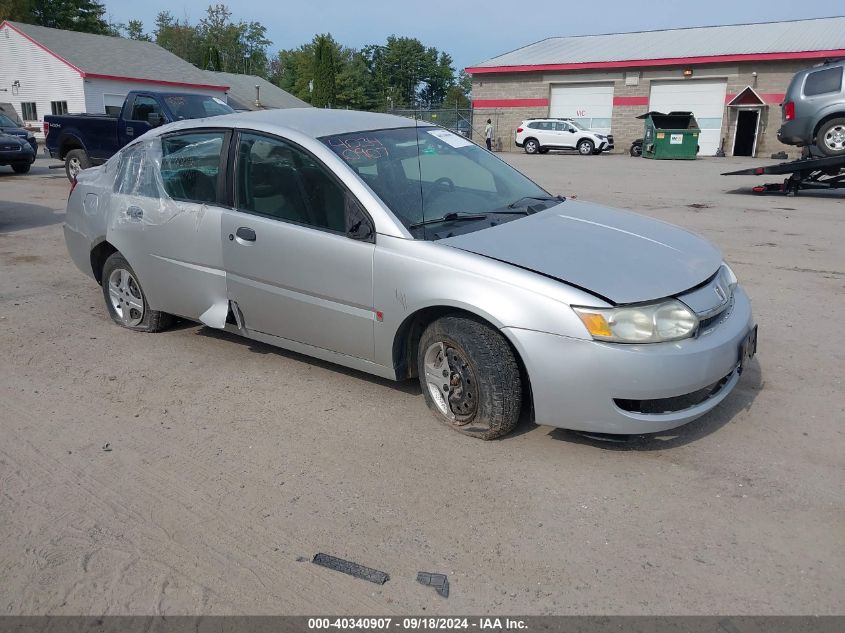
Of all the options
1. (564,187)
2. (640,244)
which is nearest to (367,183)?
(640,244)

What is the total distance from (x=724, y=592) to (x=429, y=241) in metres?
2.16

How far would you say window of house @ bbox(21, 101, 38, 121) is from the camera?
40.6 meters

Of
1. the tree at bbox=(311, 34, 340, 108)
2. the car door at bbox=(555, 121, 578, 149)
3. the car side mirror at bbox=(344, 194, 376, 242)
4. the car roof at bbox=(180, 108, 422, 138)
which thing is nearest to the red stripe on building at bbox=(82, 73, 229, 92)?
the tree at bbox=(311, 34, 340, 108)

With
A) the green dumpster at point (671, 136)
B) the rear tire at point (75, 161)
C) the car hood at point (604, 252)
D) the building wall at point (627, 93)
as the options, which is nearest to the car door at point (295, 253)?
the car hood at point (604, 252)

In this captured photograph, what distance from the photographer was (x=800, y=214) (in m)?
11.6

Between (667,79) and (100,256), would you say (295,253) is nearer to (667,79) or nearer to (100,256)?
(100,256)

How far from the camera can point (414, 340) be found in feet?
13.3

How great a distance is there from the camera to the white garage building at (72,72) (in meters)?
38.2

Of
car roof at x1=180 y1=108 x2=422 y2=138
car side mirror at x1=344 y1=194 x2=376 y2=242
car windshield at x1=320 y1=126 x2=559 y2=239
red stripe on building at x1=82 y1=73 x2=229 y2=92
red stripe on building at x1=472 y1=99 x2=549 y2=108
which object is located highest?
red stripe on building at x1=82 y1=73 x2=229 y2=92

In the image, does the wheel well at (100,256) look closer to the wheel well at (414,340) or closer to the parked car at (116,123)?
the wheel well at (414,340)

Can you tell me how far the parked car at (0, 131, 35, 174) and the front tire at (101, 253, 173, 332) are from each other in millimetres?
14420

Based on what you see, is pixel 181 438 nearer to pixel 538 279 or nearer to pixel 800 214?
pixel 538 279

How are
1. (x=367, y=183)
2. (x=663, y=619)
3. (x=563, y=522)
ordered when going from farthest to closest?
(x=367, y=183) → (x=563, y=522) → (x=663, y=619)

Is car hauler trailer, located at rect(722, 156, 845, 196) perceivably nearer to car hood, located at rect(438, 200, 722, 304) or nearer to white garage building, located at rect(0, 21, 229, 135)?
car hood, located at rect(438, 200, 722, 304)
